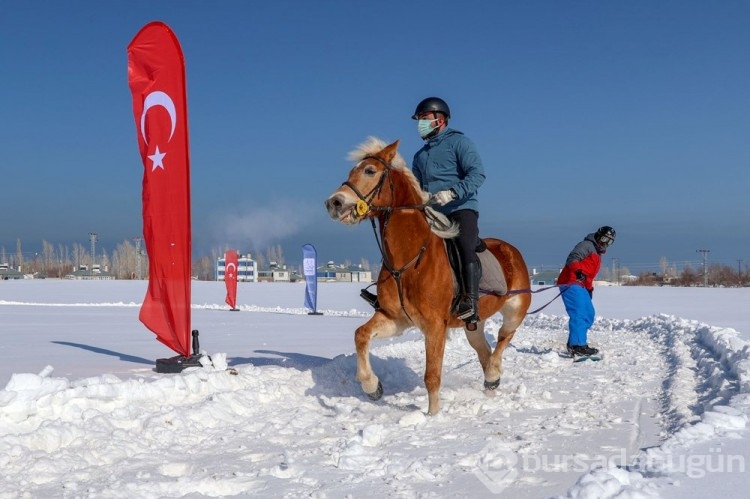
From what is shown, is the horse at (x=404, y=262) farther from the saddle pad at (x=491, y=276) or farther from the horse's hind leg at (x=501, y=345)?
the horse's hind leg at (x=501, y=345)

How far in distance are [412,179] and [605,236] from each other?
17.4 ft

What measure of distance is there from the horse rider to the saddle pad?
0.23 m

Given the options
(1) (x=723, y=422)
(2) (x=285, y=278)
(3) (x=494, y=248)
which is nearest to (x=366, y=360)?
(3) (x=494, y=248)

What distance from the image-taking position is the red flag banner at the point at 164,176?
296 inches

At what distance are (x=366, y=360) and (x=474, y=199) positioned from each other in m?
1.85

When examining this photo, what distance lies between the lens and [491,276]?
6.38 metres

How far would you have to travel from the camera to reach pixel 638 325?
14.1 meters

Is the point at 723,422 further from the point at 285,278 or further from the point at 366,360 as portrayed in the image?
the point at 285,278

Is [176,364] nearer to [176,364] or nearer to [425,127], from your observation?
[176,364]

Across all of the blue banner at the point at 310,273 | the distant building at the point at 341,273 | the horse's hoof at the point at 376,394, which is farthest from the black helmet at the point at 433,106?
the distant building at the point at 341,273

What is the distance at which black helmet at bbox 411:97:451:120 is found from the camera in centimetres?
607

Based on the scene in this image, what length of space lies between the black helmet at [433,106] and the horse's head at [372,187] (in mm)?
648

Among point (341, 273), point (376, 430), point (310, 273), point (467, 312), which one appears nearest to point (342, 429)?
point (376, 430)

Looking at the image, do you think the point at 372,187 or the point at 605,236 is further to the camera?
the point at 605,236
